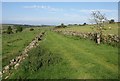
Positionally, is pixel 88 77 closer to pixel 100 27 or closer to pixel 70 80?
pixel 70 80

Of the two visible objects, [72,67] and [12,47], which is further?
[12,47]

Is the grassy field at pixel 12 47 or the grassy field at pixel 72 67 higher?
the grassy field at pixel 72 67

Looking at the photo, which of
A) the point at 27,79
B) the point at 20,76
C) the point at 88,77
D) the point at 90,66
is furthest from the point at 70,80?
the point at 20,76

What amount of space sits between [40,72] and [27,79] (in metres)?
1.23

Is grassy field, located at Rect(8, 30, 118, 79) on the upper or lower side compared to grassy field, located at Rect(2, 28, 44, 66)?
upper

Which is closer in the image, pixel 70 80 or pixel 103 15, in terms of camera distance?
pixel 70 80

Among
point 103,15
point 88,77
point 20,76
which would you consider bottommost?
point 20,76

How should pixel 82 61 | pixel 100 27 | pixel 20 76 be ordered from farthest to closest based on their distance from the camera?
pixel 100 27 → pixel 20 76 → pixel 82 61

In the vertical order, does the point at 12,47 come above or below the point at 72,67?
below

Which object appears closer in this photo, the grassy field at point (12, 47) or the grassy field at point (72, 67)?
the grassy field at point (72, 67)

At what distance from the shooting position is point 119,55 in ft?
77.0

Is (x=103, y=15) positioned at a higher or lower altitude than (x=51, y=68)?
higher

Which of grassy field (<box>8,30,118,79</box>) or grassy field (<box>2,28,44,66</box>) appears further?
grassy field (<box>2,28,44,66</box>)

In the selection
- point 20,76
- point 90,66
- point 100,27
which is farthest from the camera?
point 100,27
